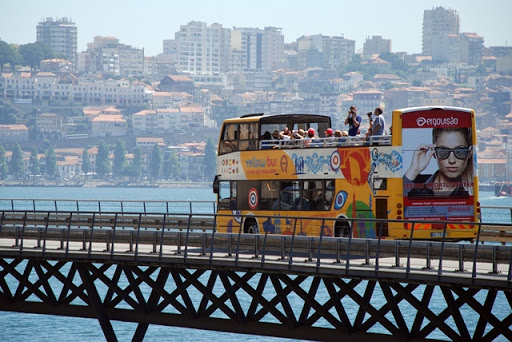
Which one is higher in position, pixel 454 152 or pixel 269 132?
pixel 269 132

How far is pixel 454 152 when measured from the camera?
982 inches

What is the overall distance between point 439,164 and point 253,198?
6.00 metres

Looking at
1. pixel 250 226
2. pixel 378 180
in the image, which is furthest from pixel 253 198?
pixel 378 180

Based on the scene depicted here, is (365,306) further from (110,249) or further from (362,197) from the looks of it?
(110,249)

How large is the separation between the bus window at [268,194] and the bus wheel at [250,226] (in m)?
0.48

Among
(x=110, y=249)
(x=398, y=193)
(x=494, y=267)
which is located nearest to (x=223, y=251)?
(x=110, y=249)

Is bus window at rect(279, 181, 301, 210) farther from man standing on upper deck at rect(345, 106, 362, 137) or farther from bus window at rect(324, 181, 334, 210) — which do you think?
man standing on upper deck at rect(345, 106, 362, 137)

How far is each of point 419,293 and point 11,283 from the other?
80.3ft

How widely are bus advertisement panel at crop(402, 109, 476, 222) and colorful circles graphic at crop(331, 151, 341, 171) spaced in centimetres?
208

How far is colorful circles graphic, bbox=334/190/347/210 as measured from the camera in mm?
26250

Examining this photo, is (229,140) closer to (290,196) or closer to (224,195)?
(224,195)

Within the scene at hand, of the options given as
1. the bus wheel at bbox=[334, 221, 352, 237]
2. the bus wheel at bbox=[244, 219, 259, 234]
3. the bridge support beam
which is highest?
the bus wheel at bbox=[334, 221, 352, 237]

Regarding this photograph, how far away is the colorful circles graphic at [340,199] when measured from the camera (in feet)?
86.1

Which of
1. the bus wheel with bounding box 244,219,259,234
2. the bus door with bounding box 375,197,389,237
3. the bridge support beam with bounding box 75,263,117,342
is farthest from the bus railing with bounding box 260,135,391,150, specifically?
the bridge support beam with bounding box 75,263,117,342
